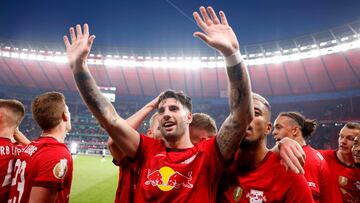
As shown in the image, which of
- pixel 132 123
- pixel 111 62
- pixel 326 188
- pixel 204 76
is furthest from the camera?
pixel 204 76

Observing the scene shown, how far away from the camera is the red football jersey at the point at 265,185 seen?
222cm

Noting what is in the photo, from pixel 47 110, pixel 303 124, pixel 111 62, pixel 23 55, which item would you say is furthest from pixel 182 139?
pixel 23 55

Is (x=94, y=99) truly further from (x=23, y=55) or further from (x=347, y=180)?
(x=23, y=55)

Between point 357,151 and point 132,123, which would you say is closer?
point 132,123

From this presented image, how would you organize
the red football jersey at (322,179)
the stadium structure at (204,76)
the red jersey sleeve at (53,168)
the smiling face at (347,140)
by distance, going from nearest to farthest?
the red jersey sleeve at (53,168)
the red football jersey at (322,179)
the smiling face at (347,140)
the stadium structure at (204,76)

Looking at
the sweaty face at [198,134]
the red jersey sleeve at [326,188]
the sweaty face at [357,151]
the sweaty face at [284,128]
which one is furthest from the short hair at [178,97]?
the sweaty face at [357,151]

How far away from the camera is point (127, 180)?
2.84 m

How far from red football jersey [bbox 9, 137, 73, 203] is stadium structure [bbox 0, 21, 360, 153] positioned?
77.1 ft

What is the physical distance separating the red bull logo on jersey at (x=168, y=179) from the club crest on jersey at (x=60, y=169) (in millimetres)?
881

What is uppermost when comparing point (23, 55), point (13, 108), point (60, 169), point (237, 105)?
point (23, 55)

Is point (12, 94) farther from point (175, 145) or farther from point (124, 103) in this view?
point (175, 145)

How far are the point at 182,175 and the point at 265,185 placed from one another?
0.69 meters

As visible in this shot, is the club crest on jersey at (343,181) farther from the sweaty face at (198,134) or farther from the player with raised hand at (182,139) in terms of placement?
the player with raised hand at (182,139)

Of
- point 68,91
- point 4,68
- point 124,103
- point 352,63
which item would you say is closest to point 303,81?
point 352,63
